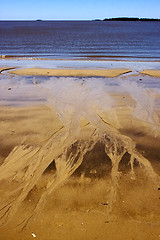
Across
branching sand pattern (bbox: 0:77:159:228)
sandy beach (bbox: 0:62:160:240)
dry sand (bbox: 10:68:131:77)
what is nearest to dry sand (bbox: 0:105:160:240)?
sandy beach (bbox: 0:62:160:240)

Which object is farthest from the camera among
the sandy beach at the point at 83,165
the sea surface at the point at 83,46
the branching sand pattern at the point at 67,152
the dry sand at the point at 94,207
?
the sea surface at the point at 83,46

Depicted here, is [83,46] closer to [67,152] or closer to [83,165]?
[67,152]

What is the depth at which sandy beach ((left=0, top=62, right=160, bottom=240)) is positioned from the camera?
4395mm

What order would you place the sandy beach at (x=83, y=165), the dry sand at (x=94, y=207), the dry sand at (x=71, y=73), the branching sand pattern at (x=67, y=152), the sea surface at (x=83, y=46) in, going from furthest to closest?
the sea surface at (x=83, y=46)
the dry sand at (x=71, y=73)
the branching sand pattern at (x=67, y=152)
the sandy beach at (x=83, y=165)
the dry sand at (x=94, y=207)

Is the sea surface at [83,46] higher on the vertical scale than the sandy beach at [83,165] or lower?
higher

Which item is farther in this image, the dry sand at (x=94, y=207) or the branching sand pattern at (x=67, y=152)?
the branching sand pattern at (x=67, y=152)

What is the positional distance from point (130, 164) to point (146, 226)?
206cm

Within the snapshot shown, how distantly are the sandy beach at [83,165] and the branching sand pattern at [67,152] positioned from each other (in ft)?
0.09

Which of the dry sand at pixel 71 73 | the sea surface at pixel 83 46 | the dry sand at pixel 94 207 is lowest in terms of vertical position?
the dry sand at pixel 94 207

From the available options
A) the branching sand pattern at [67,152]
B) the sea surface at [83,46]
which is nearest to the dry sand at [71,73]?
Result: the branching sand pattern at [67,152]

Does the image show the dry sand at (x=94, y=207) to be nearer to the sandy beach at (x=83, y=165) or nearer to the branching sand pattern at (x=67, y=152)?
the sandy beach at (x=83, y=165)

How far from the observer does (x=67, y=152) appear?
267 inches

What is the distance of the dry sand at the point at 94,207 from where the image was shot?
4223 mm

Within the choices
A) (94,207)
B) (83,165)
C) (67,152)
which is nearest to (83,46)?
(67,152)
